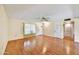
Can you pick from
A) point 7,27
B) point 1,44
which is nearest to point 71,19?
point 7,27

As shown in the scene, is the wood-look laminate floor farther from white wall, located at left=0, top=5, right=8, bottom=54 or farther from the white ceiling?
the white ceiling

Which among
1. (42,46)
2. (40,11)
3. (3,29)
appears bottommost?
(42,46)

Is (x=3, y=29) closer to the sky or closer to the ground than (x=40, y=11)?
closer to the ground

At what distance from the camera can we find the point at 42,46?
170 centimetres

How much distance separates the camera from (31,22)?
5.57 ft

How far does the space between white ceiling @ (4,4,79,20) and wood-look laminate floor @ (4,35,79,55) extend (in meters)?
0.28

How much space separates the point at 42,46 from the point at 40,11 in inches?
17.1

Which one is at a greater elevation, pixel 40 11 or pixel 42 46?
pixel 40 11

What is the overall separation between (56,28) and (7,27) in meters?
0.61

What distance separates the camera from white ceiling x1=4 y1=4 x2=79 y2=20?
5.49ft

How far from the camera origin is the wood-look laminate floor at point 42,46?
66.0 inches

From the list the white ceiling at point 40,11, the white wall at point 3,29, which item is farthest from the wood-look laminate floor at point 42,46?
the white ceiling at point 40,11

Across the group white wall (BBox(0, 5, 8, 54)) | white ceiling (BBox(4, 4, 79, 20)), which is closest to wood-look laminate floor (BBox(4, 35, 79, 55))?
white wall (BBox(0, 5, 8, 54))
